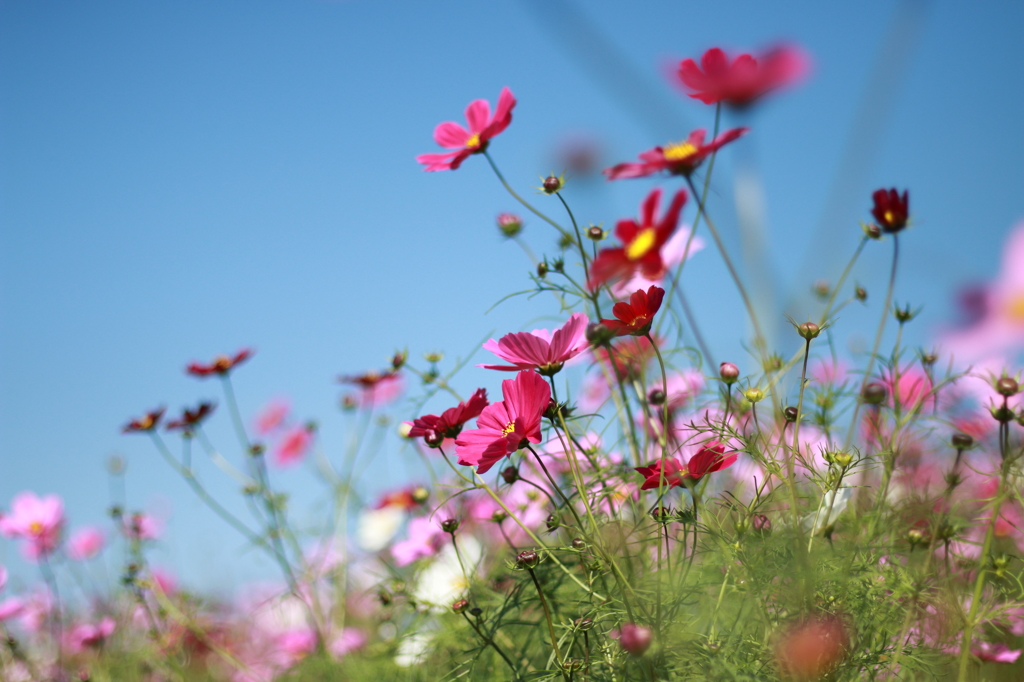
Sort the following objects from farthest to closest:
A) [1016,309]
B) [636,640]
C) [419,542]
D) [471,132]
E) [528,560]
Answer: [419,542], [471,132], [528,560], [636,640], [1016,309]

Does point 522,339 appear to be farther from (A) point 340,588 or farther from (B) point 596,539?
(A) point 340,588

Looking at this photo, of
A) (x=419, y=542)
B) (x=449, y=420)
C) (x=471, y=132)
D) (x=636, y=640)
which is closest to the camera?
(x=636, y=640)

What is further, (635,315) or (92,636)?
(92,636)

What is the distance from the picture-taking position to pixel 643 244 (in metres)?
0.57

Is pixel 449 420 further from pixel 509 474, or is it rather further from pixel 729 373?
pixel 729 373

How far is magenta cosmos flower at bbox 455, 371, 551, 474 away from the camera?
59 centimetres

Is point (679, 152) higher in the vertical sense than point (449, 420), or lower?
higher

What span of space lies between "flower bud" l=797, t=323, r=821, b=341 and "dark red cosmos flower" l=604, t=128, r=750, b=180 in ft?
0.58

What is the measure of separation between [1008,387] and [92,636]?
1.57 meters

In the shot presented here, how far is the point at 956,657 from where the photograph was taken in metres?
0.65

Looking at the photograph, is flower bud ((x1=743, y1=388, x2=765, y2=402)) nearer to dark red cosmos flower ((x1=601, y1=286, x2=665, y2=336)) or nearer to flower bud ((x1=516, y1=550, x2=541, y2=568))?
dark red cosmos flower ((x1=601, y1=286, x2=665, y2=336))

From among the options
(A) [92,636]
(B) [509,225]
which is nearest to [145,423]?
(A) [92,636]

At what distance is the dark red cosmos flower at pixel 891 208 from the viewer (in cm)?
78

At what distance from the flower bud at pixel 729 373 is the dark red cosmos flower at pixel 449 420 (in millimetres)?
227
